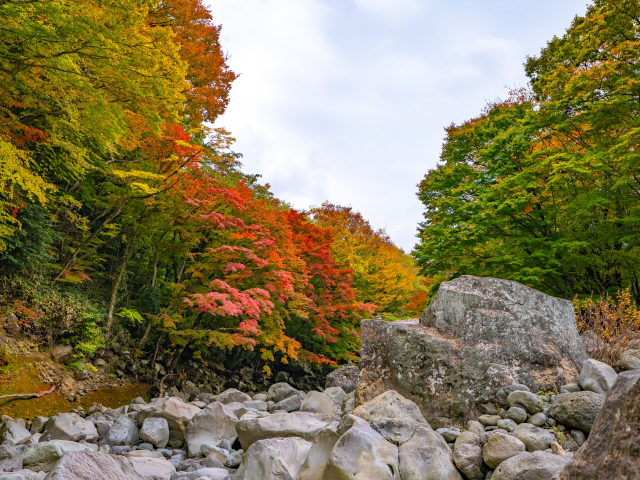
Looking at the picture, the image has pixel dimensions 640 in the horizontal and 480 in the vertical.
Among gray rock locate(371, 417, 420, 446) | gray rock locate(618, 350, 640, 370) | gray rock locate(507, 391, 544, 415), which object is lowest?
gray rock locate(371, 417, 420, 446)

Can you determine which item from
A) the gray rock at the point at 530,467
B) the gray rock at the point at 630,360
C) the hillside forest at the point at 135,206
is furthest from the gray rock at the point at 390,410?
the hillside forest at the point at 135,206

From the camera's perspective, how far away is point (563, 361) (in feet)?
19.5

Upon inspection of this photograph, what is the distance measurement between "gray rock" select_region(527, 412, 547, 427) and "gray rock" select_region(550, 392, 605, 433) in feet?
0.40

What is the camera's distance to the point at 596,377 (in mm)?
5359

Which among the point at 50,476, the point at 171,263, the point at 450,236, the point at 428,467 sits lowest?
the point at 50,476

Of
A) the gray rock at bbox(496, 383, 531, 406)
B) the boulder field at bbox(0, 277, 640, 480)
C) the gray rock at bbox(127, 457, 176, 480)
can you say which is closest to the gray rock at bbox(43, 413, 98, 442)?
the boulder field at bbox(0, 277, 640, 480)

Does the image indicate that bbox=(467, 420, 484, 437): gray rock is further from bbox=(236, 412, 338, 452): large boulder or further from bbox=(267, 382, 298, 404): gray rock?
bbox=(267, 382, 298, 404): gray rock

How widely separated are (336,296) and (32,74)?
11.5 metres

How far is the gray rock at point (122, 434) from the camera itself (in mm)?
6664

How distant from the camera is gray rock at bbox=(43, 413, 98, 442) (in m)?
6.67

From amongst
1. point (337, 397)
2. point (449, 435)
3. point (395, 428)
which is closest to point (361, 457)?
point (395, 428)

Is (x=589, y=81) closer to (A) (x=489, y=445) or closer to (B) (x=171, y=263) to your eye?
(A) (x=489, y=445)

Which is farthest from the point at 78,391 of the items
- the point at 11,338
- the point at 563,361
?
the point at 563,361

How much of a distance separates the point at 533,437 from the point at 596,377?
1696mm
